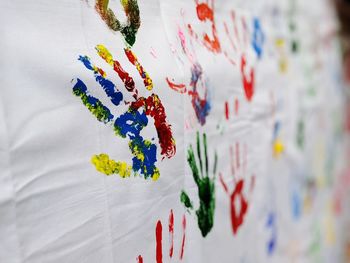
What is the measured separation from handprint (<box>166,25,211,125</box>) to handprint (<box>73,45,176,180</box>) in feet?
0.28

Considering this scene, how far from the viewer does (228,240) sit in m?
0.95

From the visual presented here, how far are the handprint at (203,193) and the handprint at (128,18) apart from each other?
0.24 metres

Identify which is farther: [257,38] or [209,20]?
[257,38]

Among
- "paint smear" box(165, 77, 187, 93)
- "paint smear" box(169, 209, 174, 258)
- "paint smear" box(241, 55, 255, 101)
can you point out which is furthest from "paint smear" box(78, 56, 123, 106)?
"paint smear" box(241, 55, 255, 101)

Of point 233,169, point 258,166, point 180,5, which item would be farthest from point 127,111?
point 258,166

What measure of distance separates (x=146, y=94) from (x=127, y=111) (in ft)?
0.17

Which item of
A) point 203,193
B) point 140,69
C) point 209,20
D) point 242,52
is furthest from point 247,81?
point 140,69

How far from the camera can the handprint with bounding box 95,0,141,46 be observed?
60 centimetres

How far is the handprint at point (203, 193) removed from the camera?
30.3 inches

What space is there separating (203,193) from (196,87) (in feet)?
0.67

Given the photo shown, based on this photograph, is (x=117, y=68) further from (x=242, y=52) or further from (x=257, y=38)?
(x=257, y=38)

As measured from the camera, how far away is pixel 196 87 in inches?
31.1

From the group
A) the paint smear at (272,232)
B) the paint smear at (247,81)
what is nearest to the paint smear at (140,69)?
the paint smear at (247,81)

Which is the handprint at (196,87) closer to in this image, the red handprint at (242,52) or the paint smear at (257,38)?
the red handprint at (242,52)
